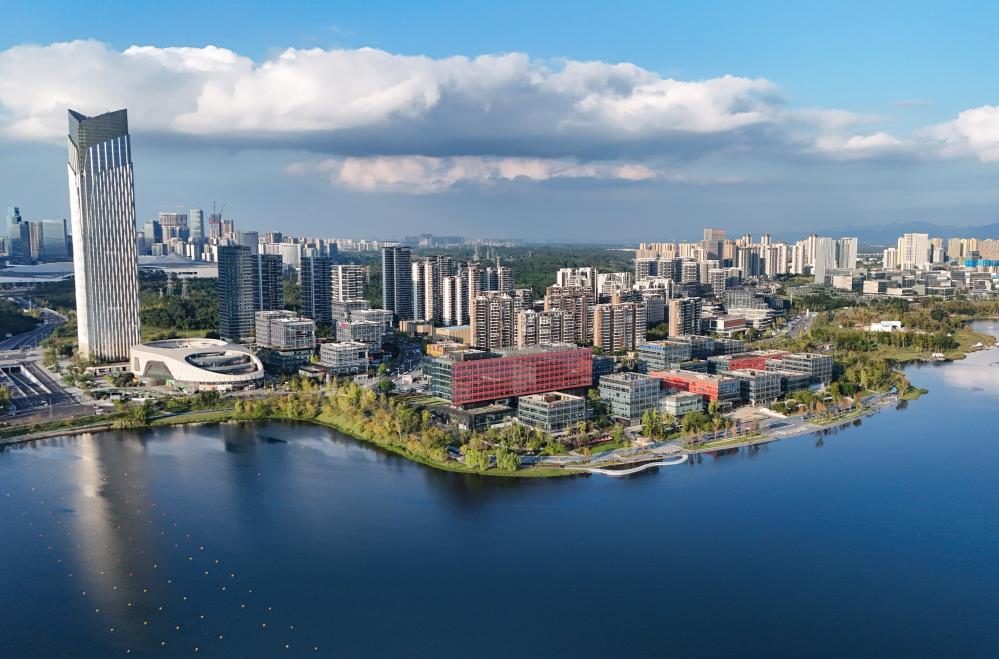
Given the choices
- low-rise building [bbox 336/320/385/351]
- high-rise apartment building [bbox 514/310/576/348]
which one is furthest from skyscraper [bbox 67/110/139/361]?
high-rise apartment building [bbox 514/310/576/348]

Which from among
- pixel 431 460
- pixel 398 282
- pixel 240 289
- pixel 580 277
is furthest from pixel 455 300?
pixel 431 460

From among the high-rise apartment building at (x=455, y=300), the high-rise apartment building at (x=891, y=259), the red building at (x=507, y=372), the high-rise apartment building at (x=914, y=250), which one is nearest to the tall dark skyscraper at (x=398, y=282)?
the high-rise apartment building at (x=455, y=300)

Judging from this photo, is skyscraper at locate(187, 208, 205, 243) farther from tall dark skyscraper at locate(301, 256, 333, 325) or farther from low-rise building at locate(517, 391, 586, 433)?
low-rise building at locate(517, 391, 586, 433)

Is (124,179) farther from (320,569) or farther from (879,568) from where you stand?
(879,568)

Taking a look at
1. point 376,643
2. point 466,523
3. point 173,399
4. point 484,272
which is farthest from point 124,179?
point 376,643

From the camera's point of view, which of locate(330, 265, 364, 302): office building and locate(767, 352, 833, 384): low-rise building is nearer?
locate(767, 352, 833, 384): low-rise building

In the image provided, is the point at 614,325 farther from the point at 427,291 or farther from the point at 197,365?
the point at 197,365
